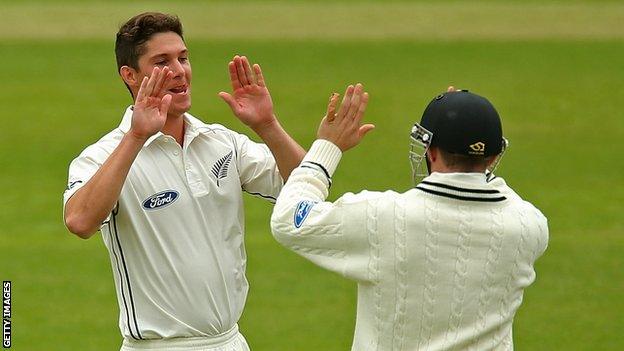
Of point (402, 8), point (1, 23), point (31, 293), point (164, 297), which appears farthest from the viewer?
point (402, 8)

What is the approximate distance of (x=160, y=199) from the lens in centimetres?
570

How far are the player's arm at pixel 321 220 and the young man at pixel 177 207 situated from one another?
2.45 feet

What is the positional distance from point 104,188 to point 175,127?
640 millimetres

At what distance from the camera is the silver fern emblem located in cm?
585

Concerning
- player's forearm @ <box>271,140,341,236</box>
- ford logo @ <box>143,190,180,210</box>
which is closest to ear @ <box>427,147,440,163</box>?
player's forearm @ <box>271,140,341,236</box>

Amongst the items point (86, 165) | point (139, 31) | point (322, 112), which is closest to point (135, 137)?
point (86, 165)

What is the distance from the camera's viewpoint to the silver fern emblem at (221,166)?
585cm

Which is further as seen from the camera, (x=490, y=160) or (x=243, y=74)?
(x=243, y=74)

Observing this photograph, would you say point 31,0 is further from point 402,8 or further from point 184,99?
point 184,99

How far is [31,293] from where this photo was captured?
12195 millimetres

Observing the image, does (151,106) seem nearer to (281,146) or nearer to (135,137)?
(135,137)

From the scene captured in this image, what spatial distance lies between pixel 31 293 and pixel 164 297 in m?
6.75

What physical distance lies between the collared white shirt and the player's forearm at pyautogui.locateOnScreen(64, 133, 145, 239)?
0.21 m

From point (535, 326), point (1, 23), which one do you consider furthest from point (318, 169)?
point (1, 23)
